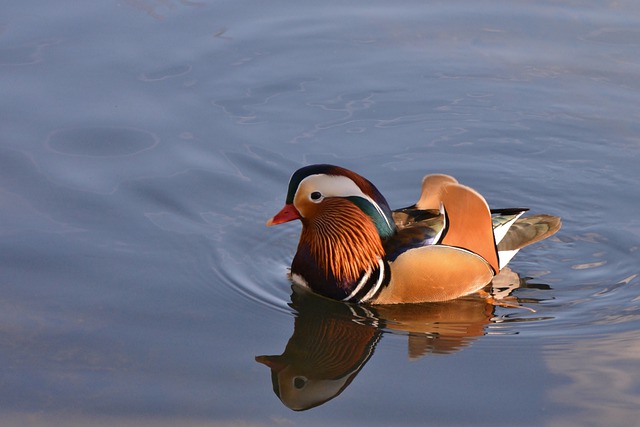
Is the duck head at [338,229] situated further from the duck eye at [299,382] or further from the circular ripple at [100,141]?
the circular ripple at [100,141]

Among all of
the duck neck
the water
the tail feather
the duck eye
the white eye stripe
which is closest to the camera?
the water

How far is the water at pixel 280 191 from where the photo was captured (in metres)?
6.60

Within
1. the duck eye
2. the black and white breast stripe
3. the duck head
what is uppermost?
the duck head

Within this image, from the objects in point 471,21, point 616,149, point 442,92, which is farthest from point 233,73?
point 616,149

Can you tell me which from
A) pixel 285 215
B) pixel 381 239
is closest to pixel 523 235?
pixel 381 239

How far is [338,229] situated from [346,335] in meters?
0.92

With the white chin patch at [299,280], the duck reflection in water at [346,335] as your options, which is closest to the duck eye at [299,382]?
the duck reflection in water at [346,335]

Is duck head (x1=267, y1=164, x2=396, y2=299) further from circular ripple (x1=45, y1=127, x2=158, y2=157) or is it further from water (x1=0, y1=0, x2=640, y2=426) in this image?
circular ripple (x1=45, y1=127, x2=158, y2=157)

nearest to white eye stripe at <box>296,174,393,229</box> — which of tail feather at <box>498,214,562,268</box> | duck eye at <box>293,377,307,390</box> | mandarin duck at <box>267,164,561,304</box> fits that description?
mandarin duck at <box>267,164,561,304</box>

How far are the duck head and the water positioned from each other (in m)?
0.24

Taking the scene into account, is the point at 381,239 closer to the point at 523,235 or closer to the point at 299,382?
the point at 523,235

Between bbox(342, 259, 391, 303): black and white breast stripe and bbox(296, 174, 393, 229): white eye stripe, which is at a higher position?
→ bbox(296, 174, 393, 229): white eye stripe

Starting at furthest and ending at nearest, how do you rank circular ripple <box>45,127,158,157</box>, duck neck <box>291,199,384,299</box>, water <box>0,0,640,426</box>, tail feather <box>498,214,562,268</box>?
circular ripple <box>45,127,158,157</box> → tail feather <box>498,214,562,268</box> → duck neck <box>291,199,384,299</box> → water <box>0,0,640,426</box>

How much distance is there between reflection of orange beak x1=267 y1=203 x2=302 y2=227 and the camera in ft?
25.4
